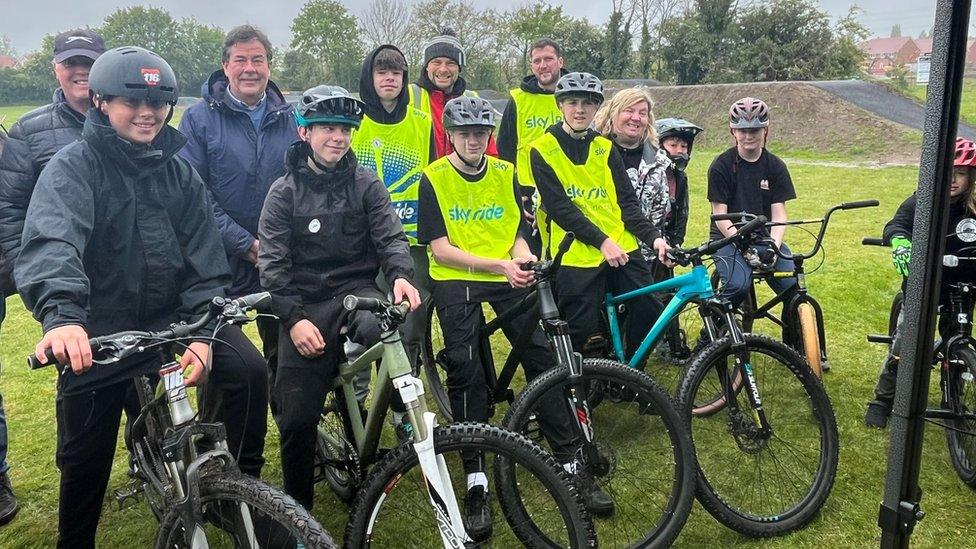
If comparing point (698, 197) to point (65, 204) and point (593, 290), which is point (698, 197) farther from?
point (65, 204)

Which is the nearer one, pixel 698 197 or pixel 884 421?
pixel 884 421

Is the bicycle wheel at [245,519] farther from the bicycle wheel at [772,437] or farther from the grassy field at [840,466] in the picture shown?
the bicycle wheel at [772,437]

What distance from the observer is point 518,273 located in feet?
10.3

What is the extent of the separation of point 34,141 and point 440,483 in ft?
8.29

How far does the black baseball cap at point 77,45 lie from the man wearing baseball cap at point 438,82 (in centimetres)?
177

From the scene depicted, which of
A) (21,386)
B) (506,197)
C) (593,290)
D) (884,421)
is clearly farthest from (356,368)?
(21,386)

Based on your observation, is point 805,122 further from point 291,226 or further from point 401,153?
point 291,226

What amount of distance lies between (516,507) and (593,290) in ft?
5.18

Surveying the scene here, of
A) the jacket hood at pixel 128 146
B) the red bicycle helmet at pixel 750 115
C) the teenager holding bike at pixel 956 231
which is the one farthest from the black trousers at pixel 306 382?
the red bicycle helmet at pixel 750 115

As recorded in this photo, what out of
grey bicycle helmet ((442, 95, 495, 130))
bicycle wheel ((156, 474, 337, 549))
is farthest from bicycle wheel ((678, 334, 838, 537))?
bicycle wheel ((156, 474, 337, 549))

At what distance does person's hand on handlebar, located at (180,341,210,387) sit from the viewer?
7.94ft

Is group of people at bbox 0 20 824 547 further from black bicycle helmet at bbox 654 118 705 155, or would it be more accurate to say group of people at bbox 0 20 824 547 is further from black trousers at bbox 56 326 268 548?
black bicycle helmet at bbox 654 118 705 155

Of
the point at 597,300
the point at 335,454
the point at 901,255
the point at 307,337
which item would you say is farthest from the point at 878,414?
the point at 307,337

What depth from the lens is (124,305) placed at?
2635mm
